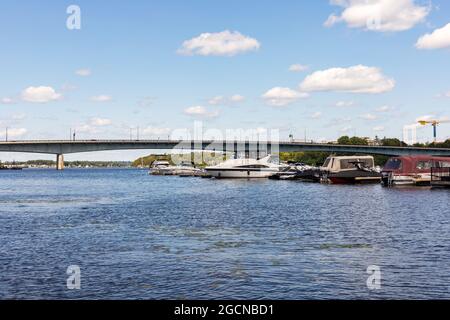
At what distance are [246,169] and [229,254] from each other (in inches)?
4576

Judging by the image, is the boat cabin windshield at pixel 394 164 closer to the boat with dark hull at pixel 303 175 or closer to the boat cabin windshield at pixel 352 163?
the boat cabin windshield at pixel 352 163

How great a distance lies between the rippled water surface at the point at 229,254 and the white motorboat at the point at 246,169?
91.6 metres

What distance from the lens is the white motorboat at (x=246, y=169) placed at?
145500mm

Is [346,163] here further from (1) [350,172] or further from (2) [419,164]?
(2) [419,164]

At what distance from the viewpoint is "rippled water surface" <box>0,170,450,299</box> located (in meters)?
21.4

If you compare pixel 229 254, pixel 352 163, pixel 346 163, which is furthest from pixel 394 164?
pixel 229 254

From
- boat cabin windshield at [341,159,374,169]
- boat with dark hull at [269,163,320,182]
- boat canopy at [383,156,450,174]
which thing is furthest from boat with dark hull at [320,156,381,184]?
boat canopy at [383,156,450,174]

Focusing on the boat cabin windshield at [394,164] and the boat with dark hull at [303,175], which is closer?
the boat cabin windshield at [394,164]

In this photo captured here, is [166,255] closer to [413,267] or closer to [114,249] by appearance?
[114,249]

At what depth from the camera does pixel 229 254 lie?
29172 mm

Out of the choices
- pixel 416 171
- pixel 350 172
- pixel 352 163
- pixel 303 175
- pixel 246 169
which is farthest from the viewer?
pixel 246 169

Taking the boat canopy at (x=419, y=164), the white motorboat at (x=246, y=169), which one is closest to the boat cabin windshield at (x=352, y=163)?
the boat canopy at (x=419, y=164)

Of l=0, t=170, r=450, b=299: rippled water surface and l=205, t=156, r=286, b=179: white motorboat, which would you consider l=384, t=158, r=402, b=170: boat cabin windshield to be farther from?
l=205, t=156, r=286, b=179: white motorboat
